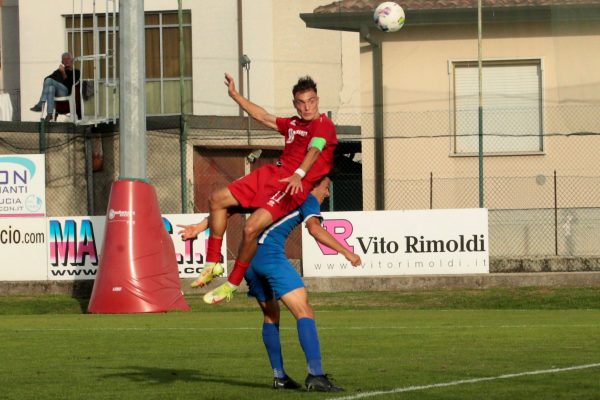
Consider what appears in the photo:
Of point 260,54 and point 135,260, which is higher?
point 260,54

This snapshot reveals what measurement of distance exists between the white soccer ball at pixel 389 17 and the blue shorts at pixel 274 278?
17.8 metres

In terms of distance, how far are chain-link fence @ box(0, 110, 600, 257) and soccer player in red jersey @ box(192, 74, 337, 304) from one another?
15.6 m

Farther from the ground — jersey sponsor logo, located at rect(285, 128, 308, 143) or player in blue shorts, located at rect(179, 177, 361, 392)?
jersey sponsor logo, located at rect(285, 128, 308, 143)

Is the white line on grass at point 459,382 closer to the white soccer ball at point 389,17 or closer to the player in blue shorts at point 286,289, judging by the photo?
the player in blue shorts at point 286,289

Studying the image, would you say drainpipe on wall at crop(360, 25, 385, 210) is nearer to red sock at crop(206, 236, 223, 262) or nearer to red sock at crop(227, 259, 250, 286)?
red sock at crop(206, 236, 223, 262)

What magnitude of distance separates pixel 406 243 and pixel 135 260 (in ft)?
17.3

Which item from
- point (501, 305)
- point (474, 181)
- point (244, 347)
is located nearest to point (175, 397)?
point (244, 347)

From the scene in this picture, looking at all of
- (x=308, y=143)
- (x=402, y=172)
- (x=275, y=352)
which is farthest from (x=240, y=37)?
(x=275, y=352)

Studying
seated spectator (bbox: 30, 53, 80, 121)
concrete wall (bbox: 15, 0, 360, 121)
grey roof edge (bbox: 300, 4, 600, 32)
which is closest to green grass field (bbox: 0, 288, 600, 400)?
grey roof edge (bbox: 300, 4, 600, 32)

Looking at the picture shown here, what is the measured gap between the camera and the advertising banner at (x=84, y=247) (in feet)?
85.4

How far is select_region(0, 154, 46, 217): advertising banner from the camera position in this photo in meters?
27.0

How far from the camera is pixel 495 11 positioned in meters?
30.1

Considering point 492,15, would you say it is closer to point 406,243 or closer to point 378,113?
point 378,113

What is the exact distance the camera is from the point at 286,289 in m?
10.6
